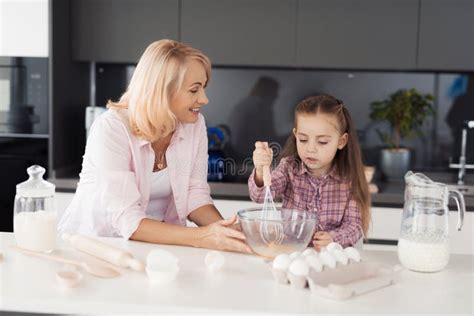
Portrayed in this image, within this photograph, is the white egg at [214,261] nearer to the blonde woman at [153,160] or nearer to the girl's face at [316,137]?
the blonde woman at [153,160]

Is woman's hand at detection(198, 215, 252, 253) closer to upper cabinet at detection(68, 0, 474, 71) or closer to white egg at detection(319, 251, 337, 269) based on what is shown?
white egg at detection(319, 251, 337, 269)

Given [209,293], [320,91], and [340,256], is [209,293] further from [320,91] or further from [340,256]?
[320,91]

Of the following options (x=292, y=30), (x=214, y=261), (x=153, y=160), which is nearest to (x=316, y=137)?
(x=153, y=160)

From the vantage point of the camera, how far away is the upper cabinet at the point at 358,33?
308 centimetres

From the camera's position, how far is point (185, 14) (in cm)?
317

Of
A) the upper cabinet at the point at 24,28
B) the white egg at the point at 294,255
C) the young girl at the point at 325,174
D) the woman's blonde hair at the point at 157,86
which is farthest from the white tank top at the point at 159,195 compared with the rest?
the upper cabinet at the point at 24,28

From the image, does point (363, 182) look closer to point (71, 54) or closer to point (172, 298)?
point (172, 298)

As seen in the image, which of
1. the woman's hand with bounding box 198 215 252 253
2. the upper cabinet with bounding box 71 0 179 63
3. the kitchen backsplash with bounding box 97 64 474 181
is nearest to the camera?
the woman's hand with bounding box 198 215 252 253

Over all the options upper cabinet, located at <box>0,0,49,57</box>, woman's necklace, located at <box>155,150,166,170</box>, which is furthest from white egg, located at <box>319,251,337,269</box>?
upper cabinet, located at <box>0,0,49,57</box>

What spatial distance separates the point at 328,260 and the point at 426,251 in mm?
250

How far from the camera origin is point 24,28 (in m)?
3.11

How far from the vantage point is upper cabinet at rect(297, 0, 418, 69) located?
3.08m

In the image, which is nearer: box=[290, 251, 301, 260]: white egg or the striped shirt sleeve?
box=[290, 251, 301, 260]: white egg

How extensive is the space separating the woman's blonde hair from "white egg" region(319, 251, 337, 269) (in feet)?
A: 2.42
